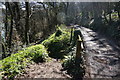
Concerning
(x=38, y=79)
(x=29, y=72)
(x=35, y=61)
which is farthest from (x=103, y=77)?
(x=35, y=61)

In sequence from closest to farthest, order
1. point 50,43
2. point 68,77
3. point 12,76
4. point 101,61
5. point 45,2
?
point 12,76
point 68,77
point 101,61
point 50,43
point 45,2

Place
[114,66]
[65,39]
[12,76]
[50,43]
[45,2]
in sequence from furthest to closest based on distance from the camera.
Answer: [45,2]
[65,39]
[50,43]
[114,66]
[12,76]

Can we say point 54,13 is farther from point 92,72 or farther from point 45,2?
point 92,72

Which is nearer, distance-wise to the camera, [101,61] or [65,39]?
[101,61]

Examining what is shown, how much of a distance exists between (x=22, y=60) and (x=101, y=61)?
381 centimetres

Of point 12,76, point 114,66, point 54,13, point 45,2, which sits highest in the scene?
point 45,2

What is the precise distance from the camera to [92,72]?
4.17 metres

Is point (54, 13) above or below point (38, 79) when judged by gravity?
above

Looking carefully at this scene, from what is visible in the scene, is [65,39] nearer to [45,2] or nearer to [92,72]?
[92,72]

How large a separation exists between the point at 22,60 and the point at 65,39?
16.9 feet

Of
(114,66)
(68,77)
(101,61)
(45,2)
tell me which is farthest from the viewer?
(45,2)

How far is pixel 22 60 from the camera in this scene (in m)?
4.80

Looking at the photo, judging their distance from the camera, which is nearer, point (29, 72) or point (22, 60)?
point (29, 72)

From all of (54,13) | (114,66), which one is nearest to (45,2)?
(54,13)
